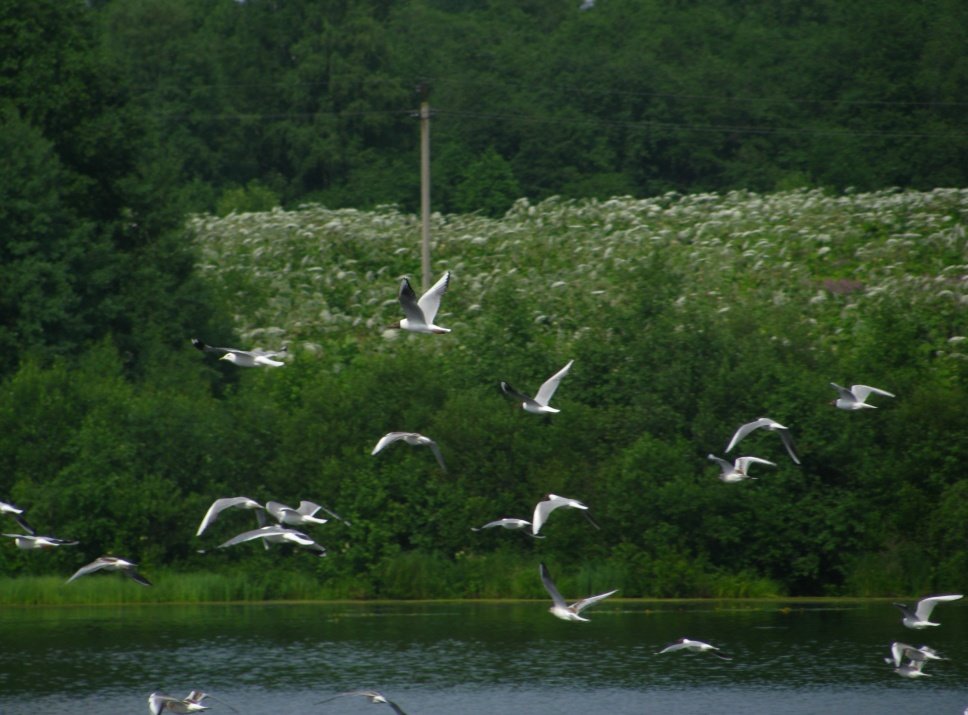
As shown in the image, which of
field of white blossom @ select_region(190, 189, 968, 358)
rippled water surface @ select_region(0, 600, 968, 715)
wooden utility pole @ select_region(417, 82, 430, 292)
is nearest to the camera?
rippled water surface @ select_region(0, 600, 968, 715)

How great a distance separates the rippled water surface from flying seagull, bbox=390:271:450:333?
578 centimetres

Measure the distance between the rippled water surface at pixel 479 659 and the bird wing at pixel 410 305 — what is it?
19.5ft

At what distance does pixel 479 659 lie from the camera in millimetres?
25141

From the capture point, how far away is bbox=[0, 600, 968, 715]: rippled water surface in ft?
74.3

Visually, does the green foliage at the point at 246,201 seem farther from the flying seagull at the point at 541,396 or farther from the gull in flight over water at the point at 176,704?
the gull in flight over water at the point at 176,704

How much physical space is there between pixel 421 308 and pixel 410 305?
0.51 m

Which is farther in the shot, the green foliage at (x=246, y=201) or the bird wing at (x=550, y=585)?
the green foliage at (x=246, y=201)

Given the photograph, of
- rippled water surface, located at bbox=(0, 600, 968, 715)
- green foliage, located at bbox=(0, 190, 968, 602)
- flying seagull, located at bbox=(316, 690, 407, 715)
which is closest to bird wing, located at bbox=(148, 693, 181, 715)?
flying seagull, located at bbox=(316, 690, 407, 715)

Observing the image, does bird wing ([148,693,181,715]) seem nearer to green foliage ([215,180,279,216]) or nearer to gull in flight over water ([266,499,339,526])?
gull in flight over water ([266,499,339,526])

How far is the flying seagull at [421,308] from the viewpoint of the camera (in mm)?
17891

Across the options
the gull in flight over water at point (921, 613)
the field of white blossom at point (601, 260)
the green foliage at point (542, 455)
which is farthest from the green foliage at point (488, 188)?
the gull in flight over water at point (921, 613)

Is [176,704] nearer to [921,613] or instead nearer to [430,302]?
[430,302]

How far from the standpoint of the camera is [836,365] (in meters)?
30.8

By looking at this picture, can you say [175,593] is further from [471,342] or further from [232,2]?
[232,2]
